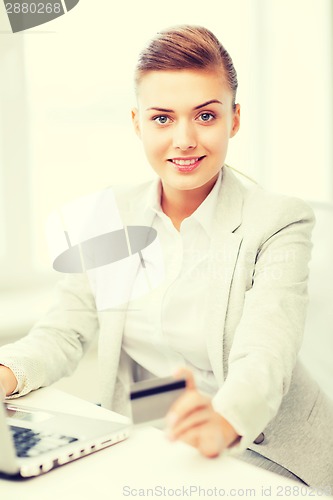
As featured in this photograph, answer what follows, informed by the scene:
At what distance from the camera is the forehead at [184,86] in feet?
3.05

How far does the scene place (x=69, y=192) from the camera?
1.24m

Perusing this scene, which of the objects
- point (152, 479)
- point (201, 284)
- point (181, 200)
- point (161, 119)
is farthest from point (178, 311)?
point (152, 479)

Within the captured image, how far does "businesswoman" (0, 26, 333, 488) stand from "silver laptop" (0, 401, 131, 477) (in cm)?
15

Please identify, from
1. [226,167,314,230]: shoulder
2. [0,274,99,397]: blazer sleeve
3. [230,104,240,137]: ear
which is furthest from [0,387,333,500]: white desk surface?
[230,104,240,137]: ear

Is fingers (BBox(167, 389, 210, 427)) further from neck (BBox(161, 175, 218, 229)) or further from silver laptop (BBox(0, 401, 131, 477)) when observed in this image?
neck (BBox(161, 175, 218, 229))

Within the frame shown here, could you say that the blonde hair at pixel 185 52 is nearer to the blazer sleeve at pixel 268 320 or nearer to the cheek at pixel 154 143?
the cheek at pixel 154 143

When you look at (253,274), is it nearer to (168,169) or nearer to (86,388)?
(168,169)

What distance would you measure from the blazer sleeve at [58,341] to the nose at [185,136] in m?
0.33

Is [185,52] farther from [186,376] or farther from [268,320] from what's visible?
[186,376]

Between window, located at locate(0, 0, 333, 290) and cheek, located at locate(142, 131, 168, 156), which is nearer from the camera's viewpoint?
cheek, located at locate(142, 131, 168, 156)

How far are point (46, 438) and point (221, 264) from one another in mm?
412

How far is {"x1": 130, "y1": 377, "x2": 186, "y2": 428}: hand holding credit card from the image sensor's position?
1.78ft

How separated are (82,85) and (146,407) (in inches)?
34.3

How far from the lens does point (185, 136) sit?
0.95m
